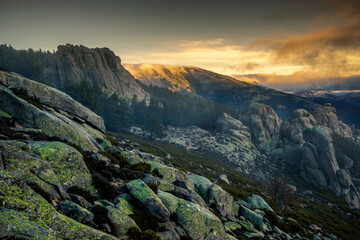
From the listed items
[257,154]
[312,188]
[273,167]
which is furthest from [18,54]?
[312,188]


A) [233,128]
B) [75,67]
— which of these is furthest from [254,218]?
[75,67]

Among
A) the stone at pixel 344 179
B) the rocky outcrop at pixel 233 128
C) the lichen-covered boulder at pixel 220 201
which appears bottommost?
the stone at pixel 344 179

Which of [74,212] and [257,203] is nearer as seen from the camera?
[74,212]

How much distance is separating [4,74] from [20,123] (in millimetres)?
14425

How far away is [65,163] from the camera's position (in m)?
10.8

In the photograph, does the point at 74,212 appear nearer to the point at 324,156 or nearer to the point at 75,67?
the point at 324,156

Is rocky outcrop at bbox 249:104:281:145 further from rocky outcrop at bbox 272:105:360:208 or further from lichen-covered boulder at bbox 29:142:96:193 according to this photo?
lichen-covered boulder at bbox 29:142:96:193

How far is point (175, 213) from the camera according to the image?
40.4 ft

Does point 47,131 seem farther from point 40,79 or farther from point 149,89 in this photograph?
point 149,89

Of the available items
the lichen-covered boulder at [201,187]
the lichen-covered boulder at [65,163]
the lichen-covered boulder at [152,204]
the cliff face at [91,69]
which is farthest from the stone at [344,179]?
the cliff face at [91,69]

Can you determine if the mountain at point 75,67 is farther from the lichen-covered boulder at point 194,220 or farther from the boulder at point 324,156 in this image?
the boulder at point 324,156

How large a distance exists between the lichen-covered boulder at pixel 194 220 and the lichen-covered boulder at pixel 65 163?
5351 millimetres

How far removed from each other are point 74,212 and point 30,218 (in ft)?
6.35

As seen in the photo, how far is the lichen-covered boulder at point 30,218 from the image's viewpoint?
507cm
